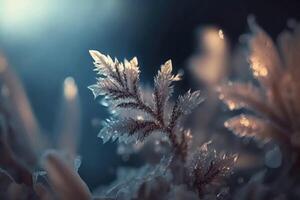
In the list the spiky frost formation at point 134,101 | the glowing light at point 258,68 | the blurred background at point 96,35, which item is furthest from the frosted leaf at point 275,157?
the blurred background at point 96,35

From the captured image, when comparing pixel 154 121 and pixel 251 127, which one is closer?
pixel 154 121

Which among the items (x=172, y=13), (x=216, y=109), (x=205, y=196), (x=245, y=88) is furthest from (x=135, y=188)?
(x=172, y=13)

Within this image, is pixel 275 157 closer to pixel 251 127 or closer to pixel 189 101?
pixel 251 127

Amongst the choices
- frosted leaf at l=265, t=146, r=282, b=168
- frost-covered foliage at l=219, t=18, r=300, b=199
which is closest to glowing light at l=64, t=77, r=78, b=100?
frost-covered foliage at l=219, t=18, r=300, b=199

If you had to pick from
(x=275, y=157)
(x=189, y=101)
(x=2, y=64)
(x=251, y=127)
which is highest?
(x=2, y=64)

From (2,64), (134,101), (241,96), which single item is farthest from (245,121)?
(2,64)

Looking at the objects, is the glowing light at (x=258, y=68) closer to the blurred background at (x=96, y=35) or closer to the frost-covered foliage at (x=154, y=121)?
the frost-covered foliage at (x=154, y=121)

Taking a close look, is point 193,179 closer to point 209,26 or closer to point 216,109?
point 216,109

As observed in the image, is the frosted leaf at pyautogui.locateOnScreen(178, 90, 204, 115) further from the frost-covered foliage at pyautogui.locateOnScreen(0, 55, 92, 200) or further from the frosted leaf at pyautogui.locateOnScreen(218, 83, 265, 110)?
the frosted leaf at pyautogui.locateOnScreen(218, 83, 265, 110)
